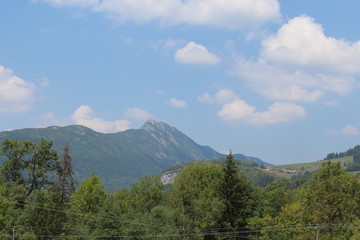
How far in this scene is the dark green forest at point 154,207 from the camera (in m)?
59.4

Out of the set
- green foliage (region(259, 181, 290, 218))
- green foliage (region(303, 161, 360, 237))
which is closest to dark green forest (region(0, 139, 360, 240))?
green foliage (region(303, 161, 360, 237))

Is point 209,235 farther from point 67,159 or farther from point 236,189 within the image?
point 67,159

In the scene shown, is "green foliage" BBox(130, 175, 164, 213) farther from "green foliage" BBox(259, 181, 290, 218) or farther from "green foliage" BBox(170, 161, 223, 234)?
"green foliage" BBox(259, 181, 290, 218)

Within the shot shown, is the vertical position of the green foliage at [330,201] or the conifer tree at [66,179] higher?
the conifer tree at [66,179]

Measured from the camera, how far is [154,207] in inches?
2704

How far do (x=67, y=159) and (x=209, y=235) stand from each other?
94.4 feet

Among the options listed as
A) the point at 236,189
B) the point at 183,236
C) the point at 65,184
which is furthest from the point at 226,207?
the point at 65,184

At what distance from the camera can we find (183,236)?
67000 mm

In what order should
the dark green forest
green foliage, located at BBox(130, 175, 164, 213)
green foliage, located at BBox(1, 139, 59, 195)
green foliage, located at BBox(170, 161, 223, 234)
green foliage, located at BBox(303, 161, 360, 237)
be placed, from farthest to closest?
green foliage, located at BBox(130, 175, 164, 213), green foliage, located at BBox(1, 139, 59, 195), green foliage, located at BBox(170, 161, 223, 234), the dark green forest, green foliage, located at BBox(303, 161, 360, 237)

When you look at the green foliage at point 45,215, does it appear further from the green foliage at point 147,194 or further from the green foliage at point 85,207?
the green foliage at point 147,194

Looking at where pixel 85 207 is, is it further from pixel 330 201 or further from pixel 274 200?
pixel 274 200

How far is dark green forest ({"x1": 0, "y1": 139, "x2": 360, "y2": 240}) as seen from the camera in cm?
5941

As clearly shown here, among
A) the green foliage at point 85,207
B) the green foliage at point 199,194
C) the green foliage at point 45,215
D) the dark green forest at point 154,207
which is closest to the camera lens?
the dark green forest at point 154,207

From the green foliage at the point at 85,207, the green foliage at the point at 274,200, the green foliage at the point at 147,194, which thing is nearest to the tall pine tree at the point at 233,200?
the green foliage at the point at 274,200
